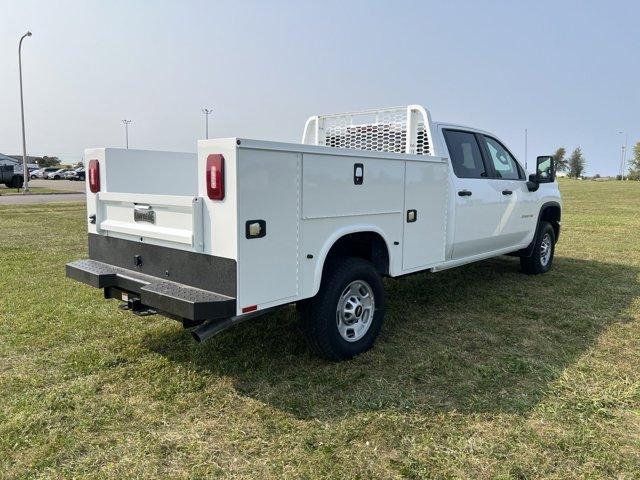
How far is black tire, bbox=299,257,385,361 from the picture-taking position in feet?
Result: 12.8

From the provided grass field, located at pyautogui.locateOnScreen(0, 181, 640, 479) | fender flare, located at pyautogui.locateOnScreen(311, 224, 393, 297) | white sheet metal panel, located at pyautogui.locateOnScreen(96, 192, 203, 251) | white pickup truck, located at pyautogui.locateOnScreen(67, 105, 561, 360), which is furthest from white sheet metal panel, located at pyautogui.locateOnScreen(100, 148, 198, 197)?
fender flare, located at pyautogui.locateOnScreen(311, 224, 393, 297)

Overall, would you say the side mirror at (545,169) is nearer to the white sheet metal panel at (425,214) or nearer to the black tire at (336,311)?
the white sheet metal panel at (425,214)

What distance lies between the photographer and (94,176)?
4398 millimetres

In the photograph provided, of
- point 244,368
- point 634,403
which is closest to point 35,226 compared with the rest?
point 244,368

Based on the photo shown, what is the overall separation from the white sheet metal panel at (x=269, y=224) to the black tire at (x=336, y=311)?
0.35 meters

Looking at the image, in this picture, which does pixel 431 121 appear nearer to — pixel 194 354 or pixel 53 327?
pixel 194 354

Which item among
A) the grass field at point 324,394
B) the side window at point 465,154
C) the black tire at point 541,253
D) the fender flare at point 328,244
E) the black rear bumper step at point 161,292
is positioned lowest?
the grass field at point 324,394

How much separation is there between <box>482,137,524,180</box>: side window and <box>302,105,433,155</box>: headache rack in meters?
1.26

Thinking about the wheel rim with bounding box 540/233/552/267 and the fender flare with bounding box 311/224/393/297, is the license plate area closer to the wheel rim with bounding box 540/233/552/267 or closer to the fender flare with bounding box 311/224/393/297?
the fender flare with bounding box 311/224/393/297

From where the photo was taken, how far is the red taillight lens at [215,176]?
3210 millimetres

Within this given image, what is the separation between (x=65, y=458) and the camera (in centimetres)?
286

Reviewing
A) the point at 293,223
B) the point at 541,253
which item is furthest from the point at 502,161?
the point at 293,223

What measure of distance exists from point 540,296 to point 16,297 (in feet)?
20.0

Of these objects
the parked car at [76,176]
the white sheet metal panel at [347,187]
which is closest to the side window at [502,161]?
A: the white sheet metal panel at [347,187]
